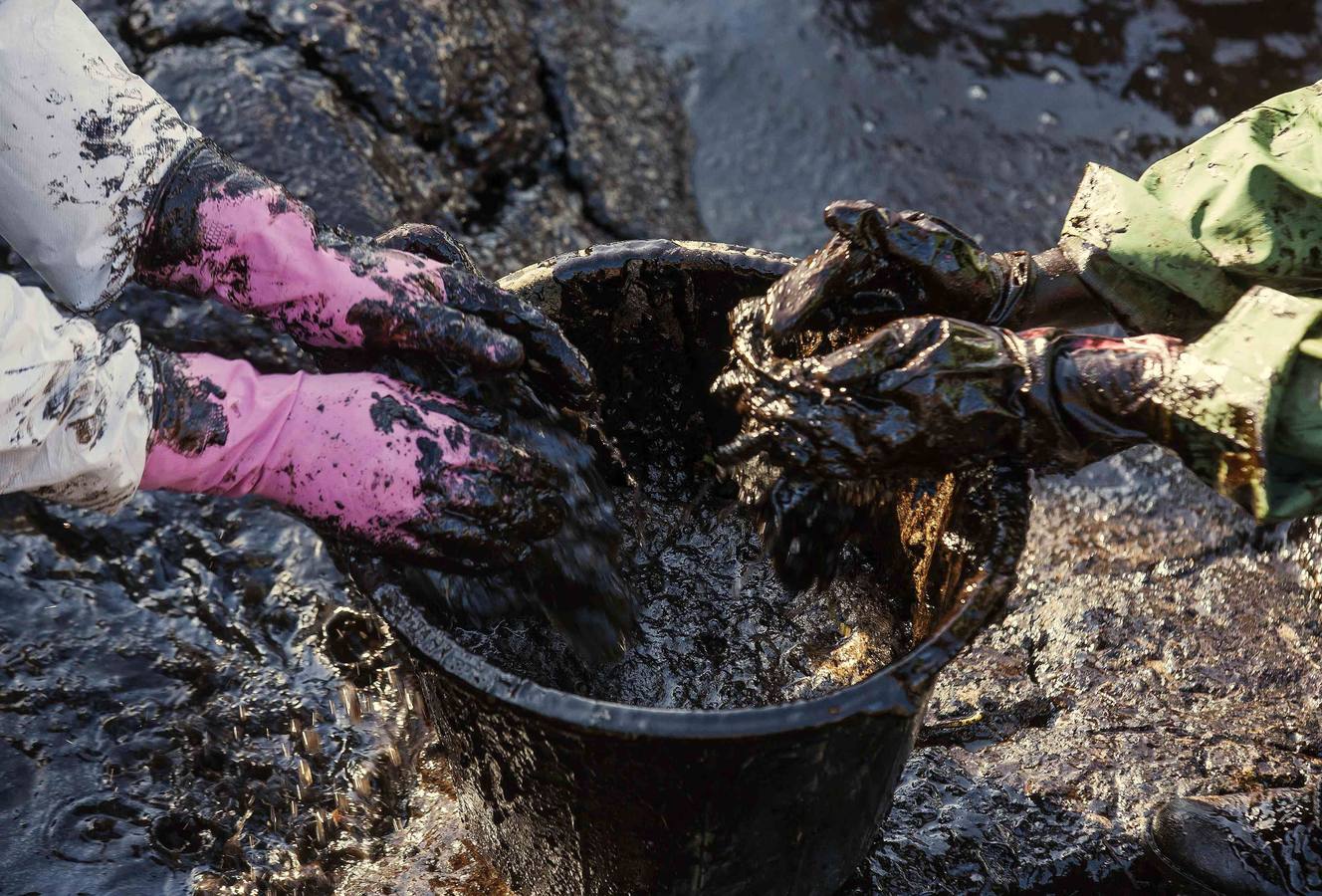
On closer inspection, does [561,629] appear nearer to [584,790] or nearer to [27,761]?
[584,790]

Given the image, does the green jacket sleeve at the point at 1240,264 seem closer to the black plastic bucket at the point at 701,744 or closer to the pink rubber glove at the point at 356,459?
the black plastic bucket at the point at 701,744

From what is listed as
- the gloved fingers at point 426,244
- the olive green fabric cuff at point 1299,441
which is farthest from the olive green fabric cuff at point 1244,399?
the gloved fingers at point 426,244

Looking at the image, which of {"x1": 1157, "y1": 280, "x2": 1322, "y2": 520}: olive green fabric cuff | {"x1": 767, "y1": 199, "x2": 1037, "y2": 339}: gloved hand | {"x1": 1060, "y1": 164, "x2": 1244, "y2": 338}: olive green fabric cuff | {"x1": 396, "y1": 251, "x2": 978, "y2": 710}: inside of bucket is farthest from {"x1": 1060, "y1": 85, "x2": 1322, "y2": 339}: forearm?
{"x1": 396, "y1": 251, "x2": 978, "y2": 710}: inside of bucket

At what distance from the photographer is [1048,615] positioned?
2416mm

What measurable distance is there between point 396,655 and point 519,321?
846mm

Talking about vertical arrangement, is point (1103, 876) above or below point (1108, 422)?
below

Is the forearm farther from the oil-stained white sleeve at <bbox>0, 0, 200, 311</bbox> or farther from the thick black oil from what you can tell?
the oil-stained white sleeve at <bbox>0, 0, 200, 311</bbox>

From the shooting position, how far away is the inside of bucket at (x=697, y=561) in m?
1.98

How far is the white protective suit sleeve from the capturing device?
151 centimetres

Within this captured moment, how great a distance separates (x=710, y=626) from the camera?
217 centimetres

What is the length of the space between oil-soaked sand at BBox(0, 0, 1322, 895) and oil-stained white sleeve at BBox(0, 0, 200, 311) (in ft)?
2.57

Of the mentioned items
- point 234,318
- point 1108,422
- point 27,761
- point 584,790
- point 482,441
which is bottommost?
point 27,761

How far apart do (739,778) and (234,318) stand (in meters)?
1.84

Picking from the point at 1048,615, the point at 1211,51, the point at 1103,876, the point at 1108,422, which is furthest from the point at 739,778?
the point at 1211,51
